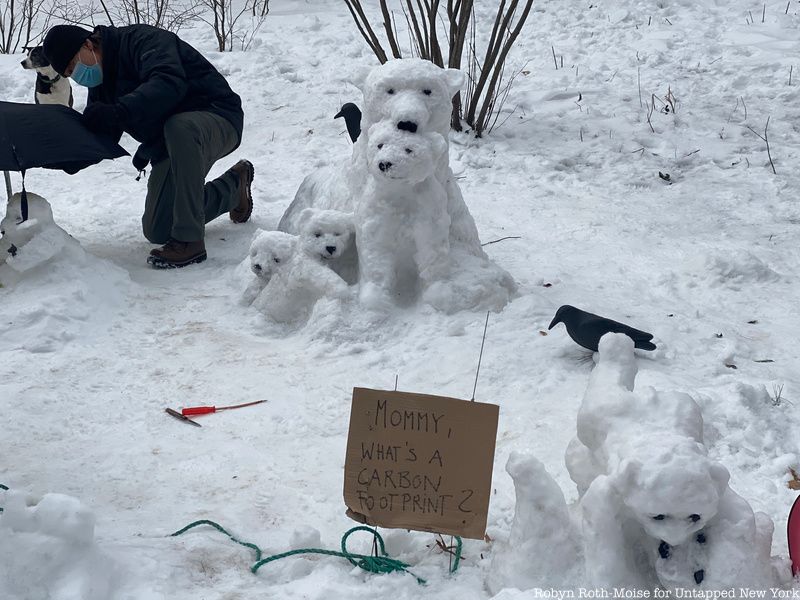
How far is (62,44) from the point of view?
412 centimetres

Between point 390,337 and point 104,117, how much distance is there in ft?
5.90

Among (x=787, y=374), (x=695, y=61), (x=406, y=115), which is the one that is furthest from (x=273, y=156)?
(x=787, y=374)

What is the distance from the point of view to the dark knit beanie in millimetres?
4109

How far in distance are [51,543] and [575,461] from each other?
117cm

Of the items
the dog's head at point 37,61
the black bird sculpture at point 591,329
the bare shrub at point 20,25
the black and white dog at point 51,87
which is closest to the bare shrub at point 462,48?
the black and white dog at point 51,87

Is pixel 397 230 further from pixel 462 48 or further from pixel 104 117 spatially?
pixel 462 48

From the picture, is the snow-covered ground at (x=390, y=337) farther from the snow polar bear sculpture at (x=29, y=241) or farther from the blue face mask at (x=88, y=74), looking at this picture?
the blue face mask at (x=88, y=74)

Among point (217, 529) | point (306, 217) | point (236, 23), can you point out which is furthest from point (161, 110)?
point (236, 23)

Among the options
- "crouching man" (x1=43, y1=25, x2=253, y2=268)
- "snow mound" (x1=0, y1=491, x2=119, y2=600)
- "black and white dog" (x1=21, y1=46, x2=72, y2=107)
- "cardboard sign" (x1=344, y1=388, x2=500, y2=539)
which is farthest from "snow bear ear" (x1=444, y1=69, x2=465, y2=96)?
"black and white dog" (x1=21, y1=46, x2=72, y2=107)

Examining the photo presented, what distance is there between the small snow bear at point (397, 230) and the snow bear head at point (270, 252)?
1.12 feet

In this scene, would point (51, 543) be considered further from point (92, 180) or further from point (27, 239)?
point (92, 180)

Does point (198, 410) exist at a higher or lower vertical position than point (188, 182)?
lower

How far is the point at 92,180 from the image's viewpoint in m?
5.51

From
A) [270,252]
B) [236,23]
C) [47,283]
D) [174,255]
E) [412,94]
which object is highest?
[412,94]
